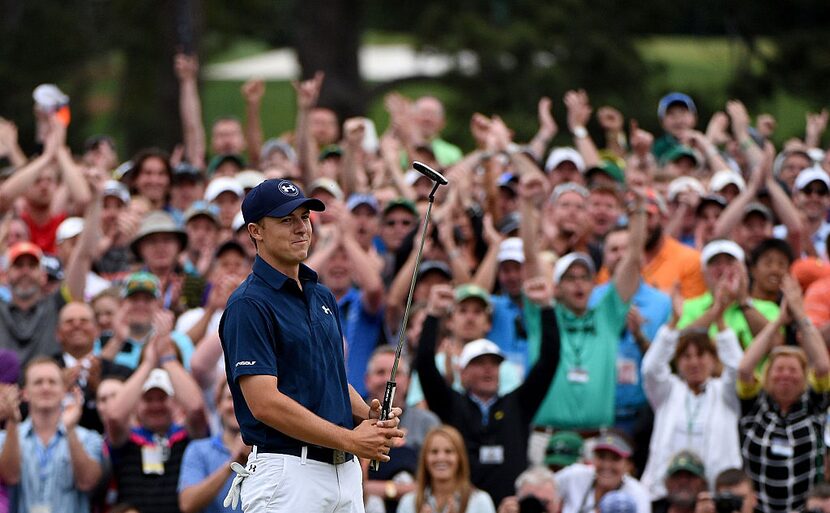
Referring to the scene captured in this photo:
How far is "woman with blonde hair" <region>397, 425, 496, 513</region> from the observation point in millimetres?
11719

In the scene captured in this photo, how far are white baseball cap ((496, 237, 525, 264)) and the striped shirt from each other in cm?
333

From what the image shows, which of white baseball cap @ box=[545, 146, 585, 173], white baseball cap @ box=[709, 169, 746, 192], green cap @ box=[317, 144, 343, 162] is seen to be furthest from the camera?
green cap @ box=[317, 144, 343, 162]

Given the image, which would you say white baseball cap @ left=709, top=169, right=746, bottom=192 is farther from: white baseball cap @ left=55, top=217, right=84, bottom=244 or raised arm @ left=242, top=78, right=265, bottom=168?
white baseball cap @ left=55, top=217, right=84, bottom=244

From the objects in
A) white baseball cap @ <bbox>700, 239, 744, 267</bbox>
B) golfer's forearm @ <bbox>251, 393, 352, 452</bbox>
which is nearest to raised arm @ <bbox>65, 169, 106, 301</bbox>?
white baseball cap @ <bbox>700, 239, 744, 267</bbox>

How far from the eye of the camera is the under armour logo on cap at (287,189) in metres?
8.30

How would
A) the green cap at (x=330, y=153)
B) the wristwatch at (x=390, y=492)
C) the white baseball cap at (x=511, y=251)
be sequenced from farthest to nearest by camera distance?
1. the green cap at (x=330, y=153)
2. the white baseball cap at (x=511, y=251)
3. the wristwatch at (x=390, y=492)

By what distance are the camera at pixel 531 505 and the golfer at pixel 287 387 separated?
11.2ft

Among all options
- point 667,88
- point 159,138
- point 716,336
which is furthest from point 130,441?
point 159,138

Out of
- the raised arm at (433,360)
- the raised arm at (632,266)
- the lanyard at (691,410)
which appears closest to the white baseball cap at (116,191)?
the raised arm at (433,360)

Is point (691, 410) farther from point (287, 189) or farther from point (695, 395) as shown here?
point (287, 189)

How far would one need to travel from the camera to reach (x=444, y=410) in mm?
12578

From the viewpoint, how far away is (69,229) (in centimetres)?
1490

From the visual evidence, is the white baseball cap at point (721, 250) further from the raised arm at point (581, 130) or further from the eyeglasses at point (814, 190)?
the raised arm at point (581, 130)

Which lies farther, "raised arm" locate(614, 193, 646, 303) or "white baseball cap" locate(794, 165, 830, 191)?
"white baseball cap" locate(794, 165, 830, 191)
